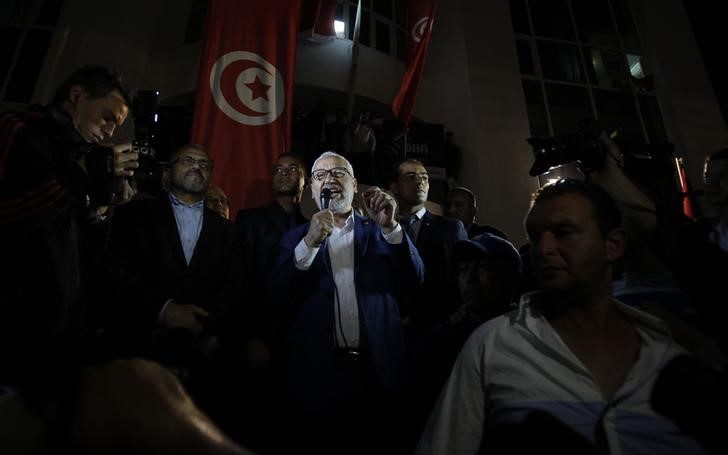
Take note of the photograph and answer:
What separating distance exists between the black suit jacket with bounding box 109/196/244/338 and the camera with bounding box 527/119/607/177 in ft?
5.80

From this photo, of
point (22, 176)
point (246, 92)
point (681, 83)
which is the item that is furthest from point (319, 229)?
point (681, 83)

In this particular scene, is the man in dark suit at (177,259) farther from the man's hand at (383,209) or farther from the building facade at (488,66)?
the building facade at (488,66)

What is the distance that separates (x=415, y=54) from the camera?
7.12 m

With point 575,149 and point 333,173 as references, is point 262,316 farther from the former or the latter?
point 575,149

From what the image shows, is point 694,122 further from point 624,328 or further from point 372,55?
point 624,328

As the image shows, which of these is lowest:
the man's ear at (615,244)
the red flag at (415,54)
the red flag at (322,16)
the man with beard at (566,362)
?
the man with beard at (566,362)

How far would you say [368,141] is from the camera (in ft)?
22.2

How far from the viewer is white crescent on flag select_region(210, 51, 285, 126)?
4.21m

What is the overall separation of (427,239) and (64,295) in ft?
7.21

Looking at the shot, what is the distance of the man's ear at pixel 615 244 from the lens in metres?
1.68

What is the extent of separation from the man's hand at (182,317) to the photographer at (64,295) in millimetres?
325

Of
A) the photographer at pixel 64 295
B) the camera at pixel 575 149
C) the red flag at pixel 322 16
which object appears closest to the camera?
the photographer at pixel 64 295

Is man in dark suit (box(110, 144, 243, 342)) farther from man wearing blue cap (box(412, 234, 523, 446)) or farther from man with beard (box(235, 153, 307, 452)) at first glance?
man wearing blue cap (box(412, 234, 523, 446))

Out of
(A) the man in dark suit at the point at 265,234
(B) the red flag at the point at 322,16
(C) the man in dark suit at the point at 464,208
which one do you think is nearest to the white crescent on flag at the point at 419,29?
(B) the red flag at the point at 322,16
